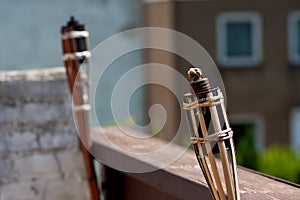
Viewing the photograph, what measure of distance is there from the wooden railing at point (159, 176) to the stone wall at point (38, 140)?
0.15 m

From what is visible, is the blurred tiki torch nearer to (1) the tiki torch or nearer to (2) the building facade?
(1) the tiki torch

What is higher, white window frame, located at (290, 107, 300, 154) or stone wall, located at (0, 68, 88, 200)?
stone wall, located at (0, 68, 88, 200)

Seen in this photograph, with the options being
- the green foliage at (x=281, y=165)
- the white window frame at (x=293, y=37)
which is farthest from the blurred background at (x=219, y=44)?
the green foliage at (x=281, y=165)

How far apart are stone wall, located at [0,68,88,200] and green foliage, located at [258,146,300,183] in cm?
376

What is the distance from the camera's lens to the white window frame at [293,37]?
11672mm

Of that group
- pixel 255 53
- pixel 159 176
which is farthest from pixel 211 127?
pixel 255 53

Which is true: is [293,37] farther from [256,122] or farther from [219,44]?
[256,122]

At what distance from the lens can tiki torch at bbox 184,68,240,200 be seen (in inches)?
51.1

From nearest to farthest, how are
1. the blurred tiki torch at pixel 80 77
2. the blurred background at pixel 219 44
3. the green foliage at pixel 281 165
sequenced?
the blurred tiki torch at pixel 80 77 < the green foliage at pixel 281 165 < the blurred background at pixel 219 44

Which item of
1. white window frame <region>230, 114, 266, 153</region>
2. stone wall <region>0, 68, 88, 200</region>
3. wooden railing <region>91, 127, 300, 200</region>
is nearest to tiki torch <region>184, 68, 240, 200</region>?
wooden railing <region>91, 127, 300, 200</region>

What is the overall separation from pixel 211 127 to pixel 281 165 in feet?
17.7

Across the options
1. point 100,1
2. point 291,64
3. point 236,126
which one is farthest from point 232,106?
point 100,1

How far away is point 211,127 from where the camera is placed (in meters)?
1.31

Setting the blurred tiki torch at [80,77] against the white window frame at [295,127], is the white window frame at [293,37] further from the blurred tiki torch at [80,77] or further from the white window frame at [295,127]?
the blurred tiki torch at [80,77]
